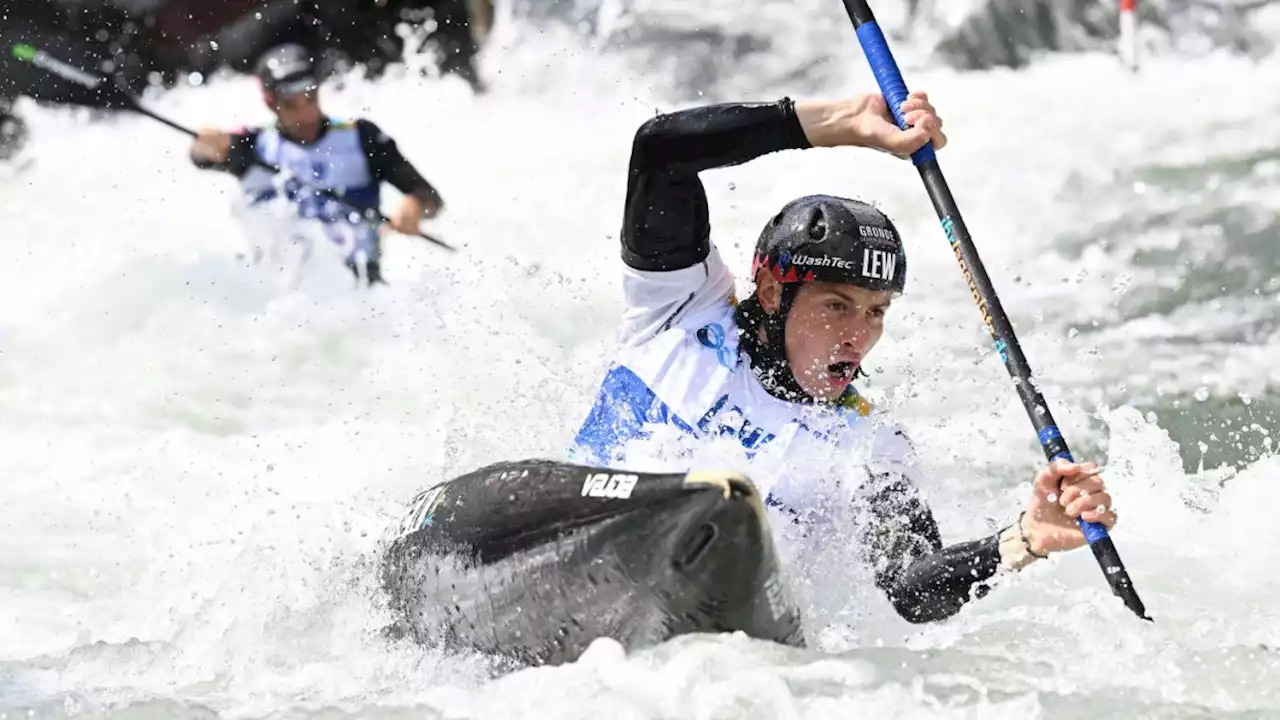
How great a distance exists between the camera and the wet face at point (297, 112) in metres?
8.24

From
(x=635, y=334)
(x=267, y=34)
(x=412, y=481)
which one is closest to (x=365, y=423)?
(x=412, y=481)

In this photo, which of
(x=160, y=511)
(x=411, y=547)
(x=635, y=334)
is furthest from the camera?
(x=160, y=511)

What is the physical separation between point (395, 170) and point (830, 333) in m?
4.94

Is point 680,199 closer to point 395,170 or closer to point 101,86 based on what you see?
point 395,170

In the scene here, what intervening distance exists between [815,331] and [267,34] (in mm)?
8337

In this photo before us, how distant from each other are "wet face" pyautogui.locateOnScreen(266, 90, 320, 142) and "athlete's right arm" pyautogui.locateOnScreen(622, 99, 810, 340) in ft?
16.0

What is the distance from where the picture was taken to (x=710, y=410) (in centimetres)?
361

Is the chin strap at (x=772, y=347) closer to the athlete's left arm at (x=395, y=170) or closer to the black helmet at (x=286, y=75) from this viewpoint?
the athlete's left arm at (x=395, y=170)

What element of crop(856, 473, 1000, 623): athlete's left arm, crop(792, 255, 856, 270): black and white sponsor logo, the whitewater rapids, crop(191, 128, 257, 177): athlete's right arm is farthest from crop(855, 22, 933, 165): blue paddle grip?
crop(191, 128, 257, 177): athlete's right arm

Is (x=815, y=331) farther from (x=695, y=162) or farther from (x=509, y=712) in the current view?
(x=509, y=712)

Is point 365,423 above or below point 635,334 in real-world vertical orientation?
below

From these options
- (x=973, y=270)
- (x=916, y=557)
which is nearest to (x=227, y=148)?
(x=973, y=270)

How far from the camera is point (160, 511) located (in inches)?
252

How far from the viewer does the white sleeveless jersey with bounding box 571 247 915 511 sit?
3557 mm
